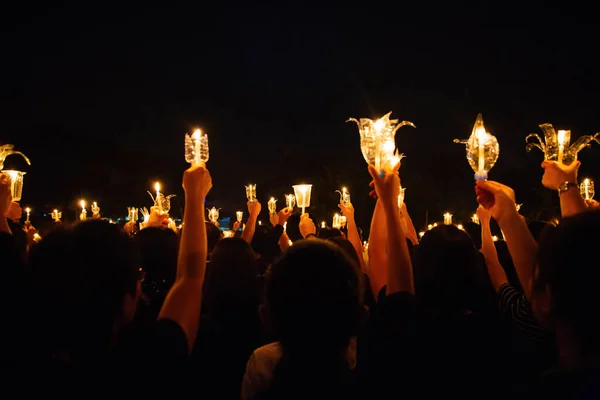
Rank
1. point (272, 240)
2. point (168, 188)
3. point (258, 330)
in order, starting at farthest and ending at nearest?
point (168, 188) → point (272, 240) → point (258, 330)

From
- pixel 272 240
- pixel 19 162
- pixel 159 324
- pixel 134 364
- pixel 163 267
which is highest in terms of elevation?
pixel 19 162

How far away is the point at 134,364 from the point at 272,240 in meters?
4.92

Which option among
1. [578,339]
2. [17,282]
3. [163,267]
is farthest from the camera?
[163,267]

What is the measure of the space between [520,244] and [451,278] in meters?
0.60

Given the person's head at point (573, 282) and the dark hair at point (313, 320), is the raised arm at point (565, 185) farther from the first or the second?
the dark hair at point (313, 320)

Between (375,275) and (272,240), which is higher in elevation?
(272,240)

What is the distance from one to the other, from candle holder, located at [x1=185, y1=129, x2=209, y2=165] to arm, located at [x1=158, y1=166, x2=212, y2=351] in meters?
0.84

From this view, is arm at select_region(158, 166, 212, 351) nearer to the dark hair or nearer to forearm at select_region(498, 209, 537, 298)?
the dark hair

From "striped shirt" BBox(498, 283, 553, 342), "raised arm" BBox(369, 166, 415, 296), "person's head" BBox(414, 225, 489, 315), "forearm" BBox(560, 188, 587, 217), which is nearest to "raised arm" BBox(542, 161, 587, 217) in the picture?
"forearm" BBox(560, 188, 587, 217)

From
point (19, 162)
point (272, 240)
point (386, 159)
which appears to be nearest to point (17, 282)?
point (386, 159)

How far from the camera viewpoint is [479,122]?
3.71 m

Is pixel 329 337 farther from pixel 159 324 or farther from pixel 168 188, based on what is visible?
pixel 168 188

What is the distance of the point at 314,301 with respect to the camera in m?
1.65

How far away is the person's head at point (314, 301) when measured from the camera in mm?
1628
